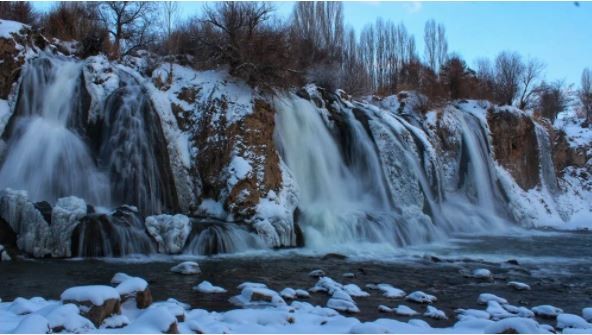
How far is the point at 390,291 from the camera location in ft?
30.5

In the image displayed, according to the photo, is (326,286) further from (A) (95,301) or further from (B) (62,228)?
(B) (62,228)

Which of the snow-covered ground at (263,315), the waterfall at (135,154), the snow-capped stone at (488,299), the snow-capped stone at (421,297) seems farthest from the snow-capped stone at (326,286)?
the waterfall at (135,154)

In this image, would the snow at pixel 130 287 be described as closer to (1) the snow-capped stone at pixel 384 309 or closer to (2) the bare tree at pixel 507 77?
(1) the snow-capped stone at pixel 384 309

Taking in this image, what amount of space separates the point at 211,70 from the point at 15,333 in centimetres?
1414

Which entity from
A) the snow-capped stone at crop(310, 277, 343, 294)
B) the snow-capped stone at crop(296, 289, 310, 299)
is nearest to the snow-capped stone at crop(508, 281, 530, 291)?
the snow-capped stone at crop(310, 277, 343, 294)

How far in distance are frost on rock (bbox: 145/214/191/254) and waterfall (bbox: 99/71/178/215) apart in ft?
4.70

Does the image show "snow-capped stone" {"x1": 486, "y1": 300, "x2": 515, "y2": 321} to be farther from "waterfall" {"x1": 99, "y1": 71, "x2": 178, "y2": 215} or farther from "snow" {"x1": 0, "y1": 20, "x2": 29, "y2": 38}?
"snow" {"x1": 0, "y1": 20, "x2": 29, "y2": 38}

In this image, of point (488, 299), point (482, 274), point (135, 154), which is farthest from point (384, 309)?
point (135, 154)

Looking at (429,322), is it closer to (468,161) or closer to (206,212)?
(206,212)

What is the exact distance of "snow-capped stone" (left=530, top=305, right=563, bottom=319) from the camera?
8.16 metres

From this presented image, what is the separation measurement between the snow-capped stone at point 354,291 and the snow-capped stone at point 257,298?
4.71 feet

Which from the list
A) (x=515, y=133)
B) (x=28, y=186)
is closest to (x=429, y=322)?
(x=28, y=186)

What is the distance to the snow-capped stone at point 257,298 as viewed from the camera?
7977 millimetres

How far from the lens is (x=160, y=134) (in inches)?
616
